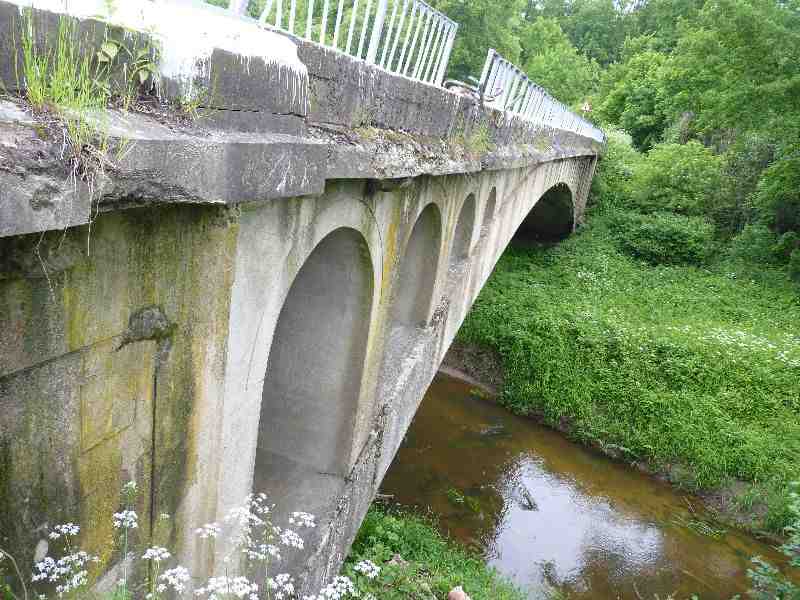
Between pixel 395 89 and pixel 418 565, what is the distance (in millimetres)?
6162

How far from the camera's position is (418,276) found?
771cm

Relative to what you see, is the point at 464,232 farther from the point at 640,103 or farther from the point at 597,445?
the point at 640,103

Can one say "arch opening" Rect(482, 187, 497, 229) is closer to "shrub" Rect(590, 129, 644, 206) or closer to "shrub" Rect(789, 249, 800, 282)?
"shrub" Rect(789, 249, 800, 282)

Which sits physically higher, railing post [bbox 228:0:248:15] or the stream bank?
railing post [bbox 228:0:248:15]

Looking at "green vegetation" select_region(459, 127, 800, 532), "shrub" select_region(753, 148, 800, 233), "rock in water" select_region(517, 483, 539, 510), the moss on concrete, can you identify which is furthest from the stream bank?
the moss on concrete

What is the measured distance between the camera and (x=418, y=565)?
25.6ft

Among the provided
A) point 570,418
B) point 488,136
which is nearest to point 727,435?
point 570,418

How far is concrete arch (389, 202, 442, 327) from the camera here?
7148 mm

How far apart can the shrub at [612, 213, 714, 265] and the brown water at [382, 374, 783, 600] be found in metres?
9.73

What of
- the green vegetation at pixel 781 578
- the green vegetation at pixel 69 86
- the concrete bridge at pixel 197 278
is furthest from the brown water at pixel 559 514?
the green vegetation at pixel 69 86

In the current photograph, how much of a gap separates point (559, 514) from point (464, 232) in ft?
22.5

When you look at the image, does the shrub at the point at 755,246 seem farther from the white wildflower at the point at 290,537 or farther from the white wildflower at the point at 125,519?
the white wildflower at the point at 125,519

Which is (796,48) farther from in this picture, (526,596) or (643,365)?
(526,596)

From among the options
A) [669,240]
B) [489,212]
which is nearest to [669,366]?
[489,212]
